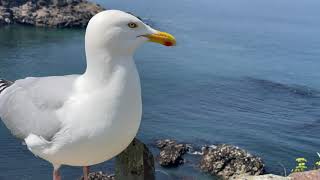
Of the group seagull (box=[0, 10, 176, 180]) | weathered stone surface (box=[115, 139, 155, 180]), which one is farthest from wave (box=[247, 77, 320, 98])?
seagull (box=[0, 10, 176, 180])

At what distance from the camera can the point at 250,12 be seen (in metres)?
78.8

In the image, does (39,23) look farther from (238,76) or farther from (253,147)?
(253,147)

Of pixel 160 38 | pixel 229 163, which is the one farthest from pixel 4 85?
pixel 229 163

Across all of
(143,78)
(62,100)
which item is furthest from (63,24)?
(62,100)

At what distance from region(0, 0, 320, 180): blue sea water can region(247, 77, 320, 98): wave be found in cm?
7

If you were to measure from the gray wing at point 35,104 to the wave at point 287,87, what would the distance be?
31.0 m

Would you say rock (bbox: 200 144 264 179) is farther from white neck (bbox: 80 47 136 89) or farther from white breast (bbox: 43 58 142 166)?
white neck (bbox: 80 47 136 89)

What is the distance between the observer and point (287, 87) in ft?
114

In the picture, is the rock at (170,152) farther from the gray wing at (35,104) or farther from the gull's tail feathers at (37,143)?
the gull's tail feathers at (37,143)

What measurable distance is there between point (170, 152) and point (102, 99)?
63.4 feet

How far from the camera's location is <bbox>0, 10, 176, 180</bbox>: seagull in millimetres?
3232

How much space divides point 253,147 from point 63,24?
→ 1433 inches

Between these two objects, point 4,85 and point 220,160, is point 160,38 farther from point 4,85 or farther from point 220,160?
point 220,160

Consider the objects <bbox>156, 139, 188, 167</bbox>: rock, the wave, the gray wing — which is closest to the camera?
the gray wing
